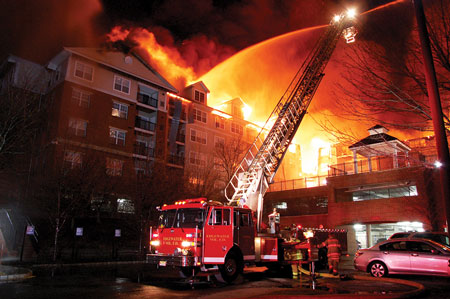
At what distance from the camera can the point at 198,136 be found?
137 feet

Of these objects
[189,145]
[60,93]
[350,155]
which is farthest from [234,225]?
[350,155]

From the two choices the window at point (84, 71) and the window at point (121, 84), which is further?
the window at point (121, 84)

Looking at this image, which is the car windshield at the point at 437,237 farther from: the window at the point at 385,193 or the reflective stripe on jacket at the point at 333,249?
the window at the point at 385,193

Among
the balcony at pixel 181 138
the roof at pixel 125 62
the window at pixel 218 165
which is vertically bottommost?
the window at pixel 218 165

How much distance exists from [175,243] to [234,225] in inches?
79.9

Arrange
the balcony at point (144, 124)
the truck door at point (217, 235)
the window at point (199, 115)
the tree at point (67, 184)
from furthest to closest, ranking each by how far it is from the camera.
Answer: the window at point (199, 115), the balcony at point (144, 124), the tree at point (67, 184), the truck door at point (217, 235)

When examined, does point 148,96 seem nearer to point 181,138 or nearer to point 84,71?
point 181,138

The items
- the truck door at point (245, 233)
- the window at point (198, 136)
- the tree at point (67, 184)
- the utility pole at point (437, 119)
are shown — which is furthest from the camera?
the window at point (198, 136)

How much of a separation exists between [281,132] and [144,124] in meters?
23.8

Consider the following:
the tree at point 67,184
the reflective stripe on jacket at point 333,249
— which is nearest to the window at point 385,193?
the reflective stripe on jacket at point 333,249

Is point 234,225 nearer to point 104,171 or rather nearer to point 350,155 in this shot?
point 104,171

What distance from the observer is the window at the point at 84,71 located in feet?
104

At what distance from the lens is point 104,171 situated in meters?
25.7

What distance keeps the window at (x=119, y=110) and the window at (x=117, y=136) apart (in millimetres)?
1614
